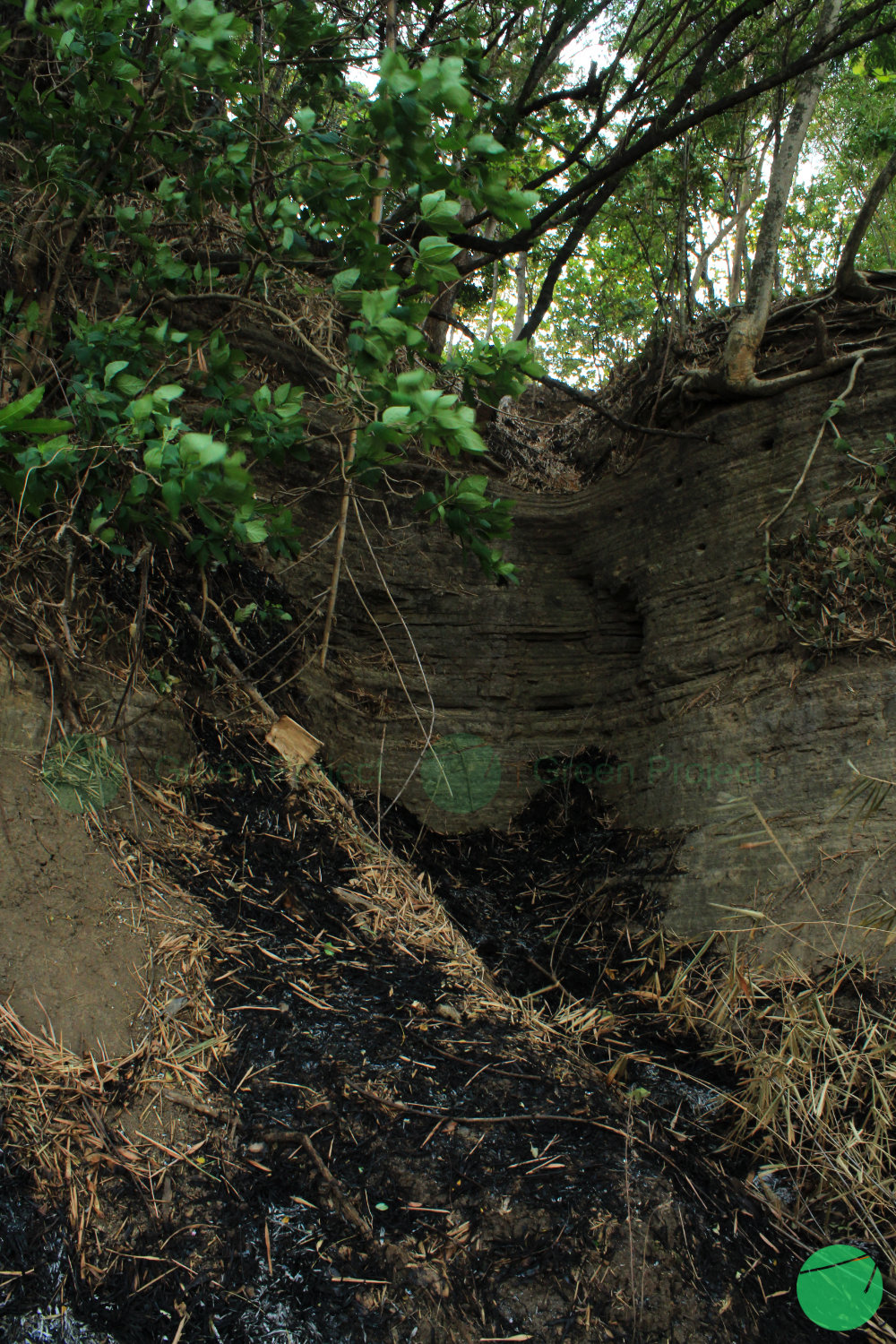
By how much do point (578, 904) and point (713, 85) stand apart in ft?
17.2

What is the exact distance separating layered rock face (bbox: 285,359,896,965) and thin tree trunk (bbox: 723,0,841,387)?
0.28 meters

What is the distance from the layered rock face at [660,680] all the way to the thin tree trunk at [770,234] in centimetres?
28

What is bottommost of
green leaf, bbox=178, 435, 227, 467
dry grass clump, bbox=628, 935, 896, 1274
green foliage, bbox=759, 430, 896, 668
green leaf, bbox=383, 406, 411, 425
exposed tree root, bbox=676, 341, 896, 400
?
dry grass clump, bbox=628, 935, 896, 1274

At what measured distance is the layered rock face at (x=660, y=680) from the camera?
3430 millimetres

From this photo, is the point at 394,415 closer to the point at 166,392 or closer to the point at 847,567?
the point at 166,392

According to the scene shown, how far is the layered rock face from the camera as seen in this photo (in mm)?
3430

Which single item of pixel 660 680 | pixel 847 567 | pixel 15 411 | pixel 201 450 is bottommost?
pixel 660 680

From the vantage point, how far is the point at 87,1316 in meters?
1.69

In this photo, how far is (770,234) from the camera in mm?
4289

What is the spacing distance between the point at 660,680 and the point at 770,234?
2447mm

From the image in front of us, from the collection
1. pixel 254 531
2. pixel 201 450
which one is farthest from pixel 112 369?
pixel 201 450

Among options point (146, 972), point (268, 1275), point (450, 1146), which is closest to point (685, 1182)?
point (450, 1146)

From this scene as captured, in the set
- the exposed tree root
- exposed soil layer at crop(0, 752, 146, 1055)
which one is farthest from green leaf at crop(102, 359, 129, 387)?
the exposed tree root

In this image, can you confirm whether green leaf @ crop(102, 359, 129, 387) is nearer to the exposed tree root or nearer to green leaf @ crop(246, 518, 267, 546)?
green leaf @ crop(246, 518, 267, 546)
